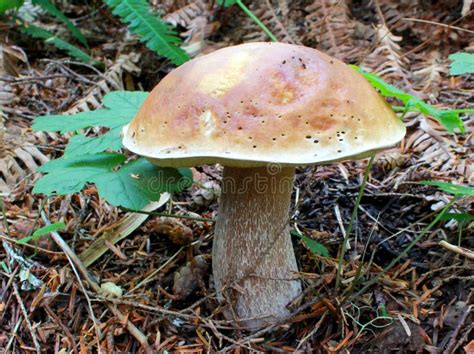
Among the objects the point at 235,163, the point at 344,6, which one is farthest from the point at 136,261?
the point at 344,6

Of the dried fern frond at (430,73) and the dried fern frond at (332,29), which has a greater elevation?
the dried fern frond at (332,29)

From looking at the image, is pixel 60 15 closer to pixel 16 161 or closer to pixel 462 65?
pixel 16 161

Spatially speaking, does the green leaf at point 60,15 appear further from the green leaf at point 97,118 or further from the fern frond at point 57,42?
the green leaf at point 97,118

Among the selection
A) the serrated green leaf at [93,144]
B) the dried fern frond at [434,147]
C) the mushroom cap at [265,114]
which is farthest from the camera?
the dried fern frond at [434,147]

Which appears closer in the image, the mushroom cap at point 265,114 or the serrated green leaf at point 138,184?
the mushroom cap at point 265,114

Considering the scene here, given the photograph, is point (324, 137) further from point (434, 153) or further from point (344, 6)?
point (344, 6)

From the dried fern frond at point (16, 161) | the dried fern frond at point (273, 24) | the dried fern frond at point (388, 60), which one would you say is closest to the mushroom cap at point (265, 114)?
the dried fern frond at point (16, 161)

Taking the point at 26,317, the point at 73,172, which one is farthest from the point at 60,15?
the point at 26,317

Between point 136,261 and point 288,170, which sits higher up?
point 288,170
